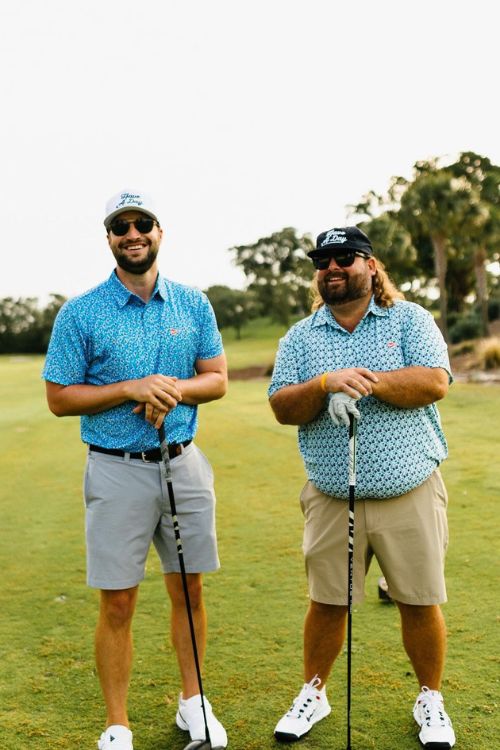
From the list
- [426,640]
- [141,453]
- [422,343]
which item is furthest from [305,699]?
[422,343]

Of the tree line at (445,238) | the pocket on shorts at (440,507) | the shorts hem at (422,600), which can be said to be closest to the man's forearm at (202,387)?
the pocket on shorts at (440,507)

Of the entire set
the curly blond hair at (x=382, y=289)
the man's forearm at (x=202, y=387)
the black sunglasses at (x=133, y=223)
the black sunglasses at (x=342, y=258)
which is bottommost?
the man's forearm at (x=202, y=387)

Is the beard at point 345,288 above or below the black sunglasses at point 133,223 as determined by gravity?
below

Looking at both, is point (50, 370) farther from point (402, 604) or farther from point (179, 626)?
point (402, 604)

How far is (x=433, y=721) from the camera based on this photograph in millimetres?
3172

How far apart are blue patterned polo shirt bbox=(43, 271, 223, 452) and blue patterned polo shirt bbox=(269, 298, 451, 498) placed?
1.63 feet

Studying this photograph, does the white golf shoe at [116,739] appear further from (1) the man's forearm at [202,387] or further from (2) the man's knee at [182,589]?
(1) the man's forearm at [202,387]

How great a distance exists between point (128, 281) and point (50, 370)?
50 centimetres

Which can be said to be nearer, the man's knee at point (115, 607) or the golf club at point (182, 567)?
the golf club at point (182, 567)

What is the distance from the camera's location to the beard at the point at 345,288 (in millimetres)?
3248

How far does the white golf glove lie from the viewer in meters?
3.04

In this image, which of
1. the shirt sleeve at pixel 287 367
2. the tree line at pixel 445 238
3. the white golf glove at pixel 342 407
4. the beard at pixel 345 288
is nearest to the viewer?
the white golf glove at pixel 342 407

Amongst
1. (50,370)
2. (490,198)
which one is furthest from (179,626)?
(490,198)

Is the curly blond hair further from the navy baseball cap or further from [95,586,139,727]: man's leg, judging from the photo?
[95,586,139,727]: man's leg
